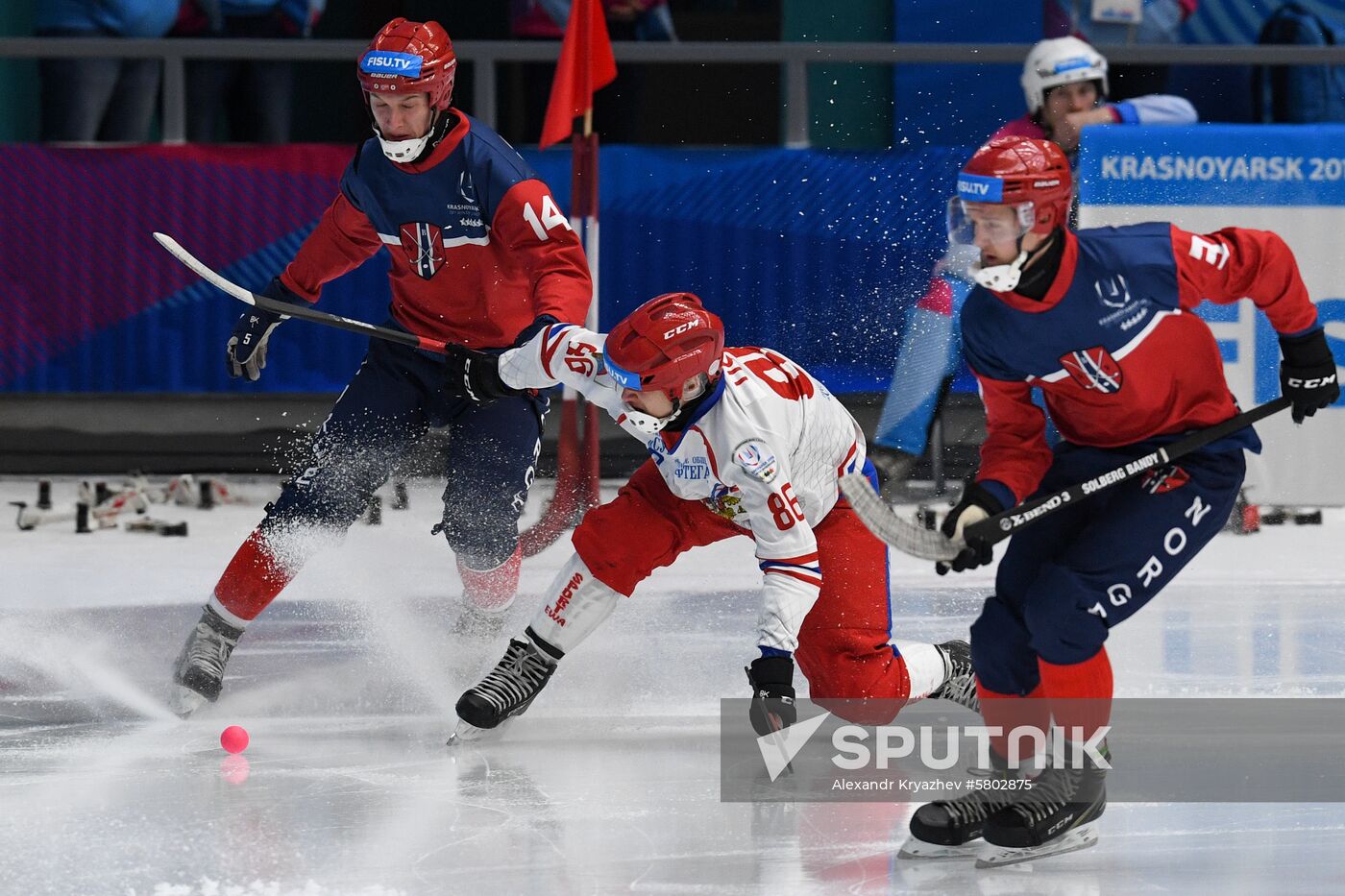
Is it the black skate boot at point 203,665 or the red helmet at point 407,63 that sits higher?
the red helmet at point 407,63

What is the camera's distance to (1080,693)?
137 inches

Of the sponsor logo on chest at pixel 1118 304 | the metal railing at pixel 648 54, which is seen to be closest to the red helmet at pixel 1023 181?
the sponsor logo on chest at pixel 1118 304

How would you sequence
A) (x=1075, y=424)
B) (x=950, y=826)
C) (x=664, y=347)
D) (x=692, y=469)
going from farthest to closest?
(x=692, y=469) → (x=664, y=347) → (x=1075, y=424) → (x=950, y=826)

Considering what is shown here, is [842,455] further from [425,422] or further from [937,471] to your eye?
[937,471]

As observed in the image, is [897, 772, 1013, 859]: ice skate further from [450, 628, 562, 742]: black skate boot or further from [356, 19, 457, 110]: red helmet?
[356, 19, 457, 110]: red helmet

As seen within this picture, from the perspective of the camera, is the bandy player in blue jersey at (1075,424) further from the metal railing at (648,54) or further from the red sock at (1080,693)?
the metal railing at (648,54)

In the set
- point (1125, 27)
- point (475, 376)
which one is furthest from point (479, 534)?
point (1125, 27)

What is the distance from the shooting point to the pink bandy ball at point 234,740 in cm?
418

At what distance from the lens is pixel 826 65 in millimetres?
9258

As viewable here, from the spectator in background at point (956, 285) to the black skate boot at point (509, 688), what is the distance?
2549 mm

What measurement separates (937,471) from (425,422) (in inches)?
112

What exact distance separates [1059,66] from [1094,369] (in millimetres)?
3400

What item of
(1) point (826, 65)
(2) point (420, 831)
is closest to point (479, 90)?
(1) point (826, 65)

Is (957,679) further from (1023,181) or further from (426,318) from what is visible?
(426,318)
